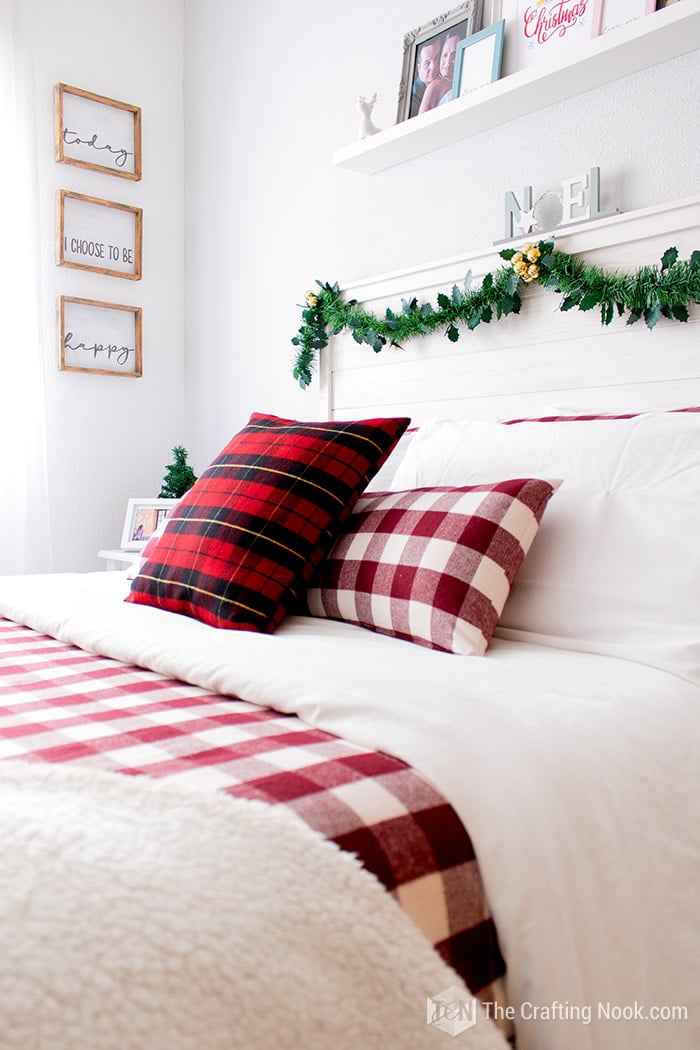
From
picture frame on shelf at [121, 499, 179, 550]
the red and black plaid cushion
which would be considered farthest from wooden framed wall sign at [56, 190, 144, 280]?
the red and black plaid cushion

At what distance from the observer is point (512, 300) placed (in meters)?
1.96

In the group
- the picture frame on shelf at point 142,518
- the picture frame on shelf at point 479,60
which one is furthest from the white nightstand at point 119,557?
the picture frame on shelf at point 479,60

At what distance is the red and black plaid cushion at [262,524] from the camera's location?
141 centimetres

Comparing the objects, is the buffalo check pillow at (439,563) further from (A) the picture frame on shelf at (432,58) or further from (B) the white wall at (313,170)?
(A) the picture frame on shelf at (432,58)

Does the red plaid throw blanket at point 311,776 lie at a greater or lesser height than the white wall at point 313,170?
lesser

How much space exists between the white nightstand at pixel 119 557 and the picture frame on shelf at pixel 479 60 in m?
1.51

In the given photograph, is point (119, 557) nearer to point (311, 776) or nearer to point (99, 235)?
point (99, 235)

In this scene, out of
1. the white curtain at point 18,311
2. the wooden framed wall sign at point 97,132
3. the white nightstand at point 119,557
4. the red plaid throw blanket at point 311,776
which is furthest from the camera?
the wooden framed wall sign at point 97,132

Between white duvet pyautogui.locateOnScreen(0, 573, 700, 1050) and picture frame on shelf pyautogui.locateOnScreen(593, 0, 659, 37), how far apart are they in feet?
4.53

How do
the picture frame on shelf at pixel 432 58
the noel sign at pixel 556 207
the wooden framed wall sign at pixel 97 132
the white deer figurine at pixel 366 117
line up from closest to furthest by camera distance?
the noel sign at pixel 556 207 → the picture frame on shelf at pixel 432 58 → the white deer figurine at pixel 366 117 → the wooden framed wall sign at pixel 97 132

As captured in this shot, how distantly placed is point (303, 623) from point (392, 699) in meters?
0.55

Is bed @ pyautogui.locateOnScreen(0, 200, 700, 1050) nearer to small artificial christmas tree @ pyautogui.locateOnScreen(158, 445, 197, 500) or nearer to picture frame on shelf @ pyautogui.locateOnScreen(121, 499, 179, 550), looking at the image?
picture frame on shelf @ pyautogui.locateOnScreen(121, 499, 179, 550)

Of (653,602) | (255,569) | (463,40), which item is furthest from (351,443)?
(463,40)

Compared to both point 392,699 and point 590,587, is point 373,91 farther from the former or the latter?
point 392,699
